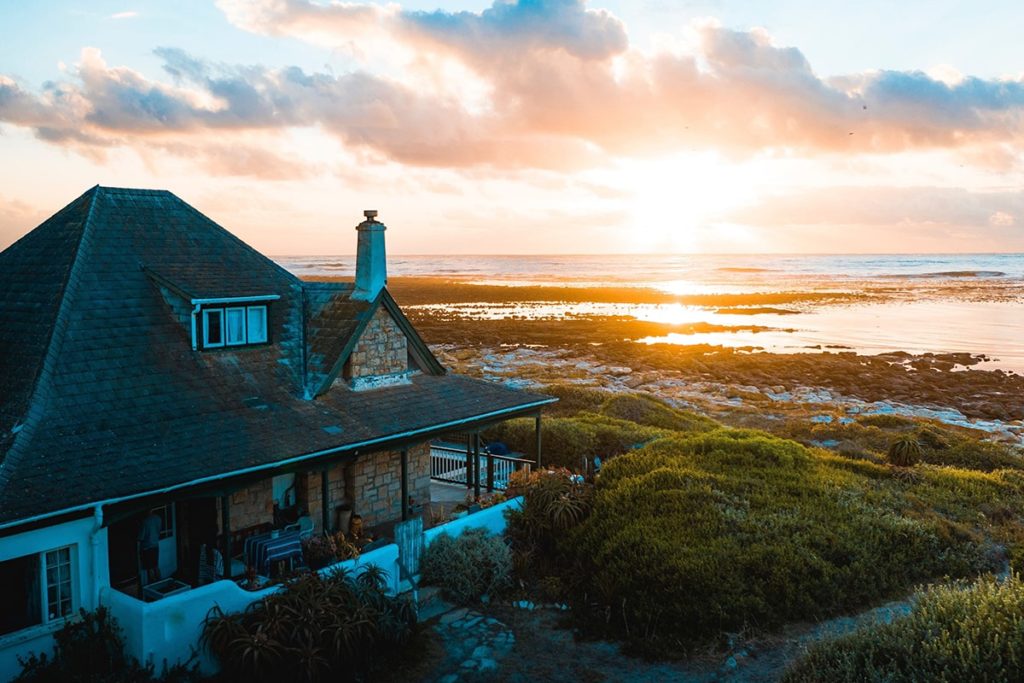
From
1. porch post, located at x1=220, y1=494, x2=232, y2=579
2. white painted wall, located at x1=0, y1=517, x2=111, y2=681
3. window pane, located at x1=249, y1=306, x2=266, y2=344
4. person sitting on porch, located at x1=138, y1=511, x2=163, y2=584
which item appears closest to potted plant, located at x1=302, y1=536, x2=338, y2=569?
porch post, located at x1=220, y1=494, x2=232, y2=579

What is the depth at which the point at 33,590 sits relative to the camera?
11.7 m

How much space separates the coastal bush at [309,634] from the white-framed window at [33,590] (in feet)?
7.20

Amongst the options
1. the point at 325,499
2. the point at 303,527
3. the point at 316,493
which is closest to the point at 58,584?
the point at 325,499

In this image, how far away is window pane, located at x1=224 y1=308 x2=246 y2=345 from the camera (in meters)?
16.9

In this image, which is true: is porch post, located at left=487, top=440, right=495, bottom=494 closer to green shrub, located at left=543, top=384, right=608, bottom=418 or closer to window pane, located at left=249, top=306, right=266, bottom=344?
window pane, located at left=249, top=306, right=266, bottom=344

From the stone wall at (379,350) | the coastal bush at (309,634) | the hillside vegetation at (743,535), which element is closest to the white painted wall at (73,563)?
the coastal bush at (309,634)

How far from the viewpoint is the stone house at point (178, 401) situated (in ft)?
39.2

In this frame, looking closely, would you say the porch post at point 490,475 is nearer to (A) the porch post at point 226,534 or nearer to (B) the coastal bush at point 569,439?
(B) the coastal bush at point 569,439

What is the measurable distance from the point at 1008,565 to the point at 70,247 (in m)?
20.0

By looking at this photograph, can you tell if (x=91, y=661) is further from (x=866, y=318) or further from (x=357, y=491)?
(x=866, y=318)

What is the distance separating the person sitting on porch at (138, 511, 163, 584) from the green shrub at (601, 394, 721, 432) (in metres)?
21.3

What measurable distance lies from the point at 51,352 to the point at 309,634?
6.66 m

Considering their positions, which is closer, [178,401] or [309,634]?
[309,634]

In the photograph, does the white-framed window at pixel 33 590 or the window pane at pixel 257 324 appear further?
the window pane at pixel 257 324
